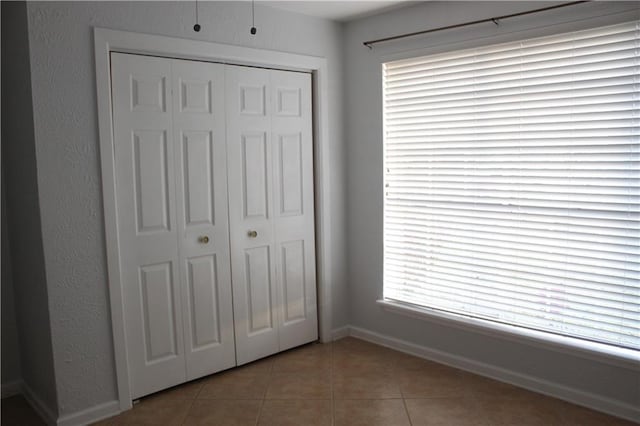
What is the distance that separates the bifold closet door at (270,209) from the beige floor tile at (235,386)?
179 millimetres

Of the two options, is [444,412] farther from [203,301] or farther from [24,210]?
[24,210]

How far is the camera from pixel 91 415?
9.32ft

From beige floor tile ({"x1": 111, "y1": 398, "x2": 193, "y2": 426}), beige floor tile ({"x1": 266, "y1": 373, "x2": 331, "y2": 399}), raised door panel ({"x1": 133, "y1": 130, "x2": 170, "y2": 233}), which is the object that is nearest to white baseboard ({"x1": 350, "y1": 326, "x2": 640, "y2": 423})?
beige floor tile ({"x1": 266, "y1": 373, "x2": 331, "y2": 399})

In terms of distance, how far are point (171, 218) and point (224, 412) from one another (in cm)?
116

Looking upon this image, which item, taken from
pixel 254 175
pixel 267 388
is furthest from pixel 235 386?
pixel 254 175

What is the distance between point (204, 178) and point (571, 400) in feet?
8.21

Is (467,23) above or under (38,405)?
above

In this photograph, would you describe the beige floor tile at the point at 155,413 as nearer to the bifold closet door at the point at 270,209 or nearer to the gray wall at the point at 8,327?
the bifold closet door at the point at 270,209

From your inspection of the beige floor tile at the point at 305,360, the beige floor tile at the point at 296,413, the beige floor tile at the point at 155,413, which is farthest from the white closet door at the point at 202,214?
the beige floor tile at the point at 296,413

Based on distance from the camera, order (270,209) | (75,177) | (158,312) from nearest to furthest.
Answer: (75,177) → (158,312) → (270,209)

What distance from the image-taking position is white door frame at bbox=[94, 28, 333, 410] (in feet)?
9.12

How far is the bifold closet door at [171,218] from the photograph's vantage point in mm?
2938

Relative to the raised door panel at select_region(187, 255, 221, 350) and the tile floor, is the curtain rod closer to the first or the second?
the raised door panel at select_region(187, 255, 221, 350)

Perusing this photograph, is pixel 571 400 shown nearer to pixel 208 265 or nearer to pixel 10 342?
pixel 208 265
